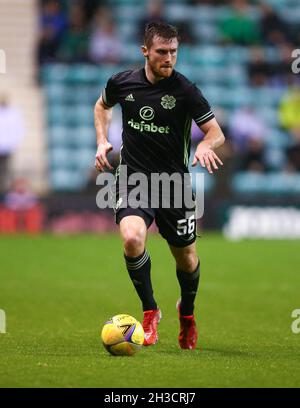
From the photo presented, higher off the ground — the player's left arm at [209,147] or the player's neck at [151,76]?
the player's neck at [151,76]

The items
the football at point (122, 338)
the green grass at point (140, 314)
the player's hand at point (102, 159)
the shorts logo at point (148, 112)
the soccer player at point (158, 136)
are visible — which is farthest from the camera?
the shorts logo at point (148, 112)

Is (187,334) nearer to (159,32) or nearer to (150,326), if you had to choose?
(150,326)

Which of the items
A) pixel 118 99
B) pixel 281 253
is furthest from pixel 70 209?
pixel 118 99

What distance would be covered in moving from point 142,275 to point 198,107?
1281 mm

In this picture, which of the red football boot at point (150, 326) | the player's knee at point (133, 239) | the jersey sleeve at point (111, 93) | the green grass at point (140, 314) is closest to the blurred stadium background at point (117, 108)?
the green grass at point (140, 314)

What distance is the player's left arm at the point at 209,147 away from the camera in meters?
7.07

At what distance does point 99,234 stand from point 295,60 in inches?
231

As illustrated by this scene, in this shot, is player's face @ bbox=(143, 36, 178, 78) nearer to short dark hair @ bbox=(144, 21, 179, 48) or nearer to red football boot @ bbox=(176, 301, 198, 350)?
short dark hair @ bbox=(144, 21, 179, 48)

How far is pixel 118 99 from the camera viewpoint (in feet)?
25.1

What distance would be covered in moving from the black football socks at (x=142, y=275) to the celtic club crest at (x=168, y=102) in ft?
3.50

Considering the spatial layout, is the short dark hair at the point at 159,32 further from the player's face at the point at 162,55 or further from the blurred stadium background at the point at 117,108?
the blurred stadium background at the point at 117,108

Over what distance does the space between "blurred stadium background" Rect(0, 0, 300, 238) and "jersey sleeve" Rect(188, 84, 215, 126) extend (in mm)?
11209

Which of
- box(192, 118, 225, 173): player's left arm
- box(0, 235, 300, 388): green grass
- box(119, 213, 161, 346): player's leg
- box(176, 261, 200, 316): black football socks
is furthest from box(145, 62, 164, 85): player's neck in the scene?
box(0, 235, 300, 388): green grass
